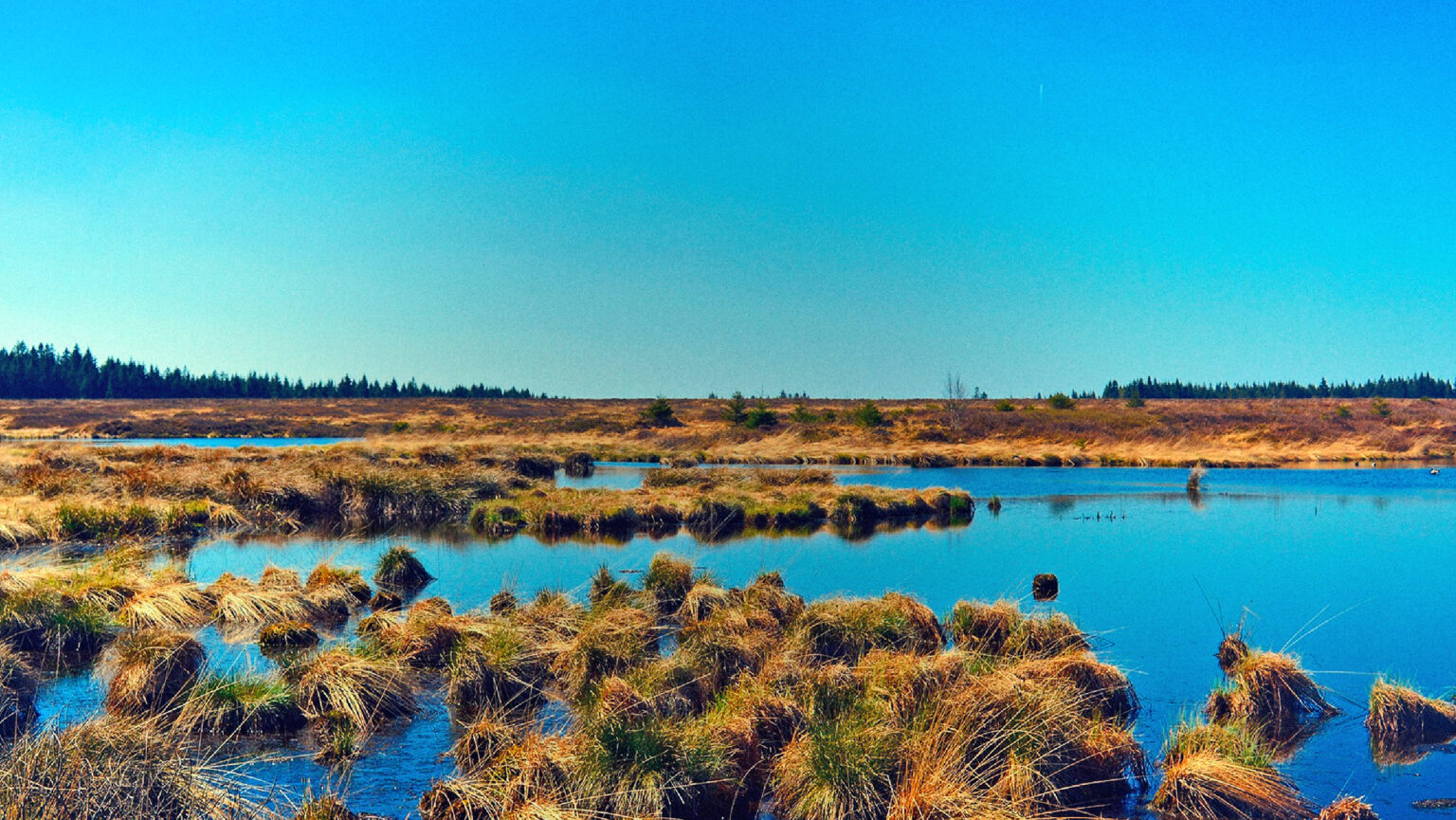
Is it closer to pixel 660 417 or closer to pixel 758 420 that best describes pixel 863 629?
pixel 758 420

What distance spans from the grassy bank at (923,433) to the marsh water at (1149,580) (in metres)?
23.8

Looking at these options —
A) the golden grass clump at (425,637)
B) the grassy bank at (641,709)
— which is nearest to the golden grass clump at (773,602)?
the grassy bank at (641,709)

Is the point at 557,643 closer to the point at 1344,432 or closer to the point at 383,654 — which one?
the point at 383,654

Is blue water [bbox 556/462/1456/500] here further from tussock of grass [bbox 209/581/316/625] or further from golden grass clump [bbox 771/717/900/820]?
golden grass clump [bbox 771/717/900/820]

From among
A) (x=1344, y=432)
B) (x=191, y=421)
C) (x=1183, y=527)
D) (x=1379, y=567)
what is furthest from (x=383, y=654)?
(x=191, y=421)

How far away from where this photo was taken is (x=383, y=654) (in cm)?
1256

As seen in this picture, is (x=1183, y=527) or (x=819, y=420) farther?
(x=819, y=420)

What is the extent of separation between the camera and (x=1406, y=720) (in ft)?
35.8

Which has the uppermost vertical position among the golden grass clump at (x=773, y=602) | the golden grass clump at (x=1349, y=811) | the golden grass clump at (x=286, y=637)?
the golden grass clump at (x=773, y=602)

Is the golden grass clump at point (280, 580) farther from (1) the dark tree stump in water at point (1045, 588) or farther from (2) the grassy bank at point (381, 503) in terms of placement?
(1) the dark tree stump in water at point (1045, 588)

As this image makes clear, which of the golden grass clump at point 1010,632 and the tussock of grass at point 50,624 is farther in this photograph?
the tussock of grass at point 50,624

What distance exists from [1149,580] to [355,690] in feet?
51.8

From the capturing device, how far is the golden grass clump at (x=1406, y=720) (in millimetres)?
10680

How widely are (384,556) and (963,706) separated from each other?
1398 cm
